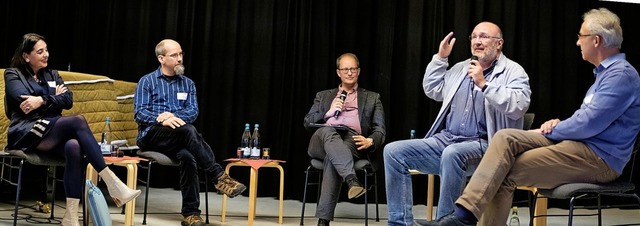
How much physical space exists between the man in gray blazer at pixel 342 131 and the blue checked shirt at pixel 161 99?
0.82 meters

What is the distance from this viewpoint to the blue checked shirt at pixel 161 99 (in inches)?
183

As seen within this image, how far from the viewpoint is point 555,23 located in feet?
20.4

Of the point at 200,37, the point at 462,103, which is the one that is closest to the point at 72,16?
the point at 200,37

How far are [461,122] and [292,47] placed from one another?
2.66m

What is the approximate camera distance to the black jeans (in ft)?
14.6

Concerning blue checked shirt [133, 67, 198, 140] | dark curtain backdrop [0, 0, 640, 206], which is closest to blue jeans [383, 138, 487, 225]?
blue checked shirt [133, 67, 198, 140]

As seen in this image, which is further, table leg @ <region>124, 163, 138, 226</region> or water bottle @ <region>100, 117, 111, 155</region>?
water bottle @ <region>100, 117, 111, 155</region>

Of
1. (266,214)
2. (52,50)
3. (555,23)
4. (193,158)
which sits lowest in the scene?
(266,214)

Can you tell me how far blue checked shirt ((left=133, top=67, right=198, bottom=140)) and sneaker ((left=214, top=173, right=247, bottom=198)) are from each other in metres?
0.55

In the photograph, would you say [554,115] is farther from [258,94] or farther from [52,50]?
[52,50]

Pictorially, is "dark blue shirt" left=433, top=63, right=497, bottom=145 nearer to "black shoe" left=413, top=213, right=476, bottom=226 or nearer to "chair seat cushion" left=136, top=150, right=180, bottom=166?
"black shoe" left=413, top=213, right=476, bottom=226

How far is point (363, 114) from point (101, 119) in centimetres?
191

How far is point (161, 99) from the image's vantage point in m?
4.72

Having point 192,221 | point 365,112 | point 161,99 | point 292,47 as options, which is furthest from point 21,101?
point 292,47
